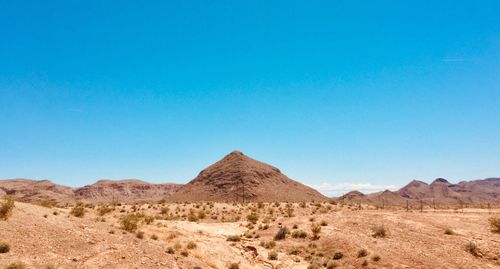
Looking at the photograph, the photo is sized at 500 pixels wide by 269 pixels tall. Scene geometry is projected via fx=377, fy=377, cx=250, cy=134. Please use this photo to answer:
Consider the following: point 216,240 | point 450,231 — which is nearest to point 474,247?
point 450,231

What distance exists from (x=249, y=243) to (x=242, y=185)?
60331 mm

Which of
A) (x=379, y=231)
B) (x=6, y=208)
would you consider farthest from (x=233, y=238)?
(x=6, y=208)

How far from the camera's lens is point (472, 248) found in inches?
912

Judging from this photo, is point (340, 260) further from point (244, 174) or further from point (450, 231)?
point (244, 174)

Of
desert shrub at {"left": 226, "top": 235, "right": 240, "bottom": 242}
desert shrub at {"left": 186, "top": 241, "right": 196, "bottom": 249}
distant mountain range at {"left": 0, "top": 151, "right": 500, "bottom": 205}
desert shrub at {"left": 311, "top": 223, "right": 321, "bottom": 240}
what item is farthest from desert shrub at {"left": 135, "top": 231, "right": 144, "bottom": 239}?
distant mountain range at {"left": 0, "top": 151, "right": 500, "bottom": 205}

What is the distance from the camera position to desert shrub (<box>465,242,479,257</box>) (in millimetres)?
22836

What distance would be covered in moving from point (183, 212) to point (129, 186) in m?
111

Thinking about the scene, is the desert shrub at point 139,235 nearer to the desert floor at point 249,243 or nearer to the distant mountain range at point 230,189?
the desert floor at point 249,243

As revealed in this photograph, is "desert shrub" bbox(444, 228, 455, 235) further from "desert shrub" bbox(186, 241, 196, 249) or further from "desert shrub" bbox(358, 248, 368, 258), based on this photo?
"desert shrub" bbox(186, 241, 196, 249)

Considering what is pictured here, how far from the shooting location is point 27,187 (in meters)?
121

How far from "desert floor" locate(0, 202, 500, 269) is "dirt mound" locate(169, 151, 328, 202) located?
4869cm

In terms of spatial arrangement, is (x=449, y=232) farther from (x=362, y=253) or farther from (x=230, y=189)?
(x=230, y=189)

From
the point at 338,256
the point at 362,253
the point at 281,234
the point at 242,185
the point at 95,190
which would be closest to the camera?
the point at 362,253

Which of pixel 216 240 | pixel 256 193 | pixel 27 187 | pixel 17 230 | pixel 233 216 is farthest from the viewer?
pixel 27 187
